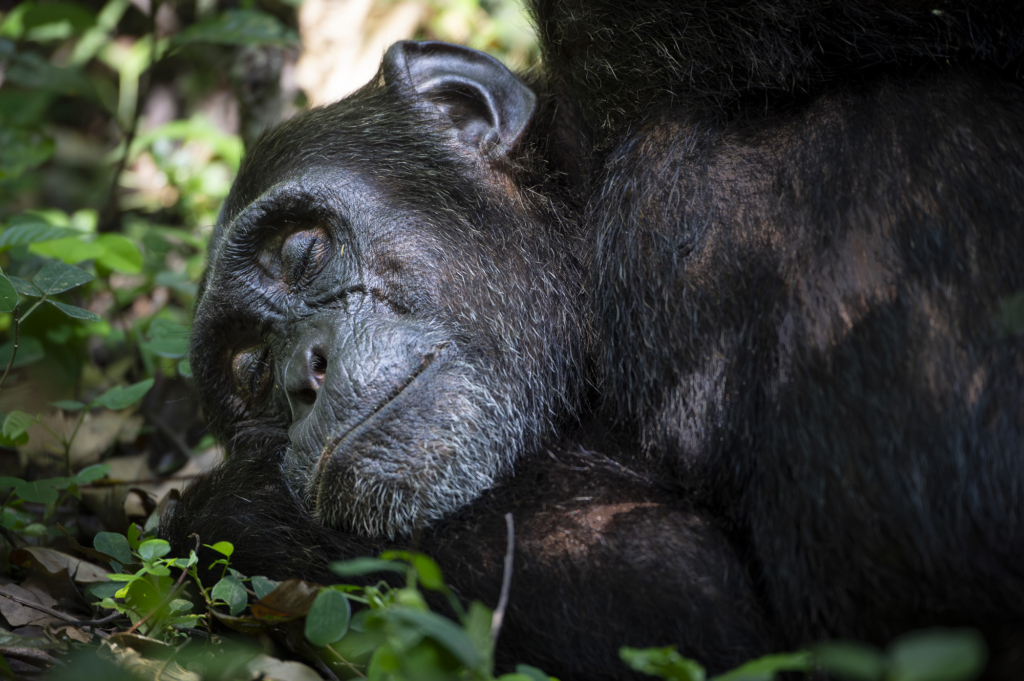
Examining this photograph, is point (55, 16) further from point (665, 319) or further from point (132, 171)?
point (665, 319)

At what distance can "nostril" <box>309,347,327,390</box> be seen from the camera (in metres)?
2.82

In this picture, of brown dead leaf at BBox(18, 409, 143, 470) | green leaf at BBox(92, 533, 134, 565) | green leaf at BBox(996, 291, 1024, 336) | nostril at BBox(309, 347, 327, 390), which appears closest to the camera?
green leaf at BBox(996, 291, 1024, 336)

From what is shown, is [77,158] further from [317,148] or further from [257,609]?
[257,609]

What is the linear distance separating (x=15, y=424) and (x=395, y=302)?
1.45 m

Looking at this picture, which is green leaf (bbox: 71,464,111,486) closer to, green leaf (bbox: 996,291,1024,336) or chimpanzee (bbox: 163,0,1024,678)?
chimpanzee (bbox: 163,0,1024,678)

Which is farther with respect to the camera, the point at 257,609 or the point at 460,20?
the point at 460,20

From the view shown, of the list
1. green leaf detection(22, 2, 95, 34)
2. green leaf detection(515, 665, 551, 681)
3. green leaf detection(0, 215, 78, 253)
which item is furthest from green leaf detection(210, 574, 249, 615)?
green leaf detection(22, 2, 95, 34)

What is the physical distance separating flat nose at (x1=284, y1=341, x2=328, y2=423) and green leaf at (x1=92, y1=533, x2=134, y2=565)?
2.06 feet

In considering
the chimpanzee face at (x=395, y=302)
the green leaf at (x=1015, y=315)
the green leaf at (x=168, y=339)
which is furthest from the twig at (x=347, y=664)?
the green leaf at (x=168, y=339)

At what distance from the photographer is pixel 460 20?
6609 millimetres

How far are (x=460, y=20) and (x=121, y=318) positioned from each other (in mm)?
3400

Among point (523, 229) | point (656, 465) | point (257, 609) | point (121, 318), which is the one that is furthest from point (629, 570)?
point (121, 318)

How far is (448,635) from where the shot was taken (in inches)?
56.6

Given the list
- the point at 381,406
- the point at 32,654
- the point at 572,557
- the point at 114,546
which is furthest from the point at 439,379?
the point at 32,654
